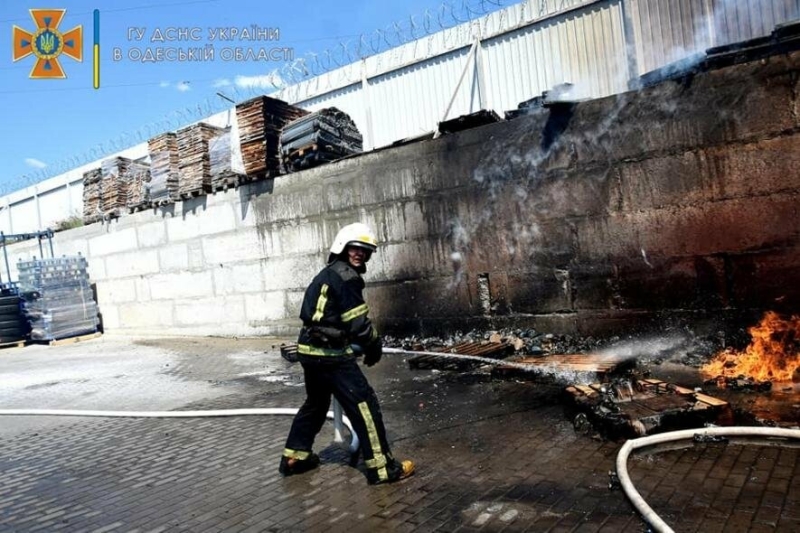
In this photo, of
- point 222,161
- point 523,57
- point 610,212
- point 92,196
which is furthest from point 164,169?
point 610,212

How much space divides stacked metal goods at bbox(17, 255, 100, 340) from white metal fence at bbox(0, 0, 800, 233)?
7.45 meters

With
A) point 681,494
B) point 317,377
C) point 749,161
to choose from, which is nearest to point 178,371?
point 317,377

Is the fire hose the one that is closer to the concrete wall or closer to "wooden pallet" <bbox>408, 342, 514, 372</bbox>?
"wooden pallet" <bbox>408, 342, 514, 372</bbox>

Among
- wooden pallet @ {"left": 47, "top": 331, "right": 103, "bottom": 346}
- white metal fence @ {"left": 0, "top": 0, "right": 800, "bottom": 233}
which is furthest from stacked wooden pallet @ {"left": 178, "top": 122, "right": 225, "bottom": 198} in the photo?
wooden pallet @ {"left": 47, "top": 331, "right": 103, "bottom": 346}

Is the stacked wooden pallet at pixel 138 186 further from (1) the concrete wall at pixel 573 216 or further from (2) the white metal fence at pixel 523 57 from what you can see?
(2) the white metal fence at pixel 523 57

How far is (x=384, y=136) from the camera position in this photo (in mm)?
11539

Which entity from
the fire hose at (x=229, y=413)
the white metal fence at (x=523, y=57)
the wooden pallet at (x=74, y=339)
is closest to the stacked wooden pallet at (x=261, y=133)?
the white metal fence at (x=523, y=57)

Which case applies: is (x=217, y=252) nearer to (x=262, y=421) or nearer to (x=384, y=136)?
(x=384, y=136)

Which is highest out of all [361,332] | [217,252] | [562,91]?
[562,91]

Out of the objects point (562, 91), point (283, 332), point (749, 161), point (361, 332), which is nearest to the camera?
point (361, 332)

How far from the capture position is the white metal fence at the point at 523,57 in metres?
8.15

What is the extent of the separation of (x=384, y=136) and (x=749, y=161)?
23.4 ft

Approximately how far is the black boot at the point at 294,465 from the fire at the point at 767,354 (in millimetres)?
4362

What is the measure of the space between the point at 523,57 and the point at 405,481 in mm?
8291
